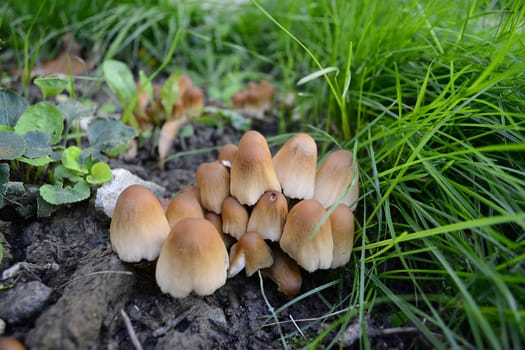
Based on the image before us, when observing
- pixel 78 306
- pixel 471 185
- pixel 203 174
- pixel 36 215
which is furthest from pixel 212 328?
pixel 471 185

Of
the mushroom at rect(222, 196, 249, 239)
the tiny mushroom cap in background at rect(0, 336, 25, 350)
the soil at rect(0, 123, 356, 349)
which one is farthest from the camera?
the mushroom at rect(222, 196, 249, 239)

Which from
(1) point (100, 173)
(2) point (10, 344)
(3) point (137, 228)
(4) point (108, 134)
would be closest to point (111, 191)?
(1) point (100, 173)

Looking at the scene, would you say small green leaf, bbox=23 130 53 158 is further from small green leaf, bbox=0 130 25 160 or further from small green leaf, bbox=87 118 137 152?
small green leaf, bbox=87 118 137 152

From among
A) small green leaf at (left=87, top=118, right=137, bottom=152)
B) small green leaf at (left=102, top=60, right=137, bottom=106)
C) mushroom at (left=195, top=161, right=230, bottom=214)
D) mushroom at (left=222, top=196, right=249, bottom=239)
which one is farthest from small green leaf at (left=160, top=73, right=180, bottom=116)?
mushroom at (left=222, top=196, right=249, bottom=239)

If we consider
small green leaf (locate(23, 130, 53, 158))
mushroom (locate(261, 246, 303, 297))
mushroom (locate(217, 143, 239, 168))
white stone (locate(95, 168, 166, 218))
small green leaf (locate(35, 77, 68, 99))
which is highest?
small green leaf (locate(35, 77, 68, 99))

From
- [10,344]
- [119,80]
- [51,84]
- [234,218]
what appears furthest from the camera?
[119,80]

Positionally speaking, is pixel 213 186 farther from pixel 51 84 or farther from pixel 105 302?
pixel 51 84
